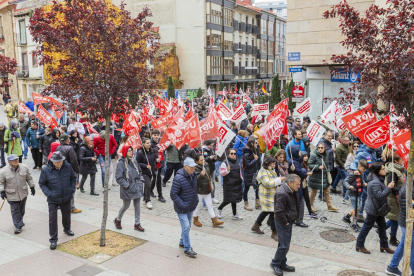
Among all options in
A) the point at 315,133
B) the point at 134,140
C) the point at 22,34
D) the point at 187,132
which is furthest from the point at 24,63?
the point at 315,133

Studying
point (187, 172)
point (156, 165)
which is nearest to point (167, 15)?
point (156, 165)

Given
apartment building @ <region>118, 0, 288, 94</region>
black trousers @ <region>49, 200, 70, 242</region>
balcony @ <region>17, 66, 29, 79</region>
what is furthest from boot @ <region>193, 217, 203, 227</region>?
balcony @ <region>17, 66, 29, 79</region>

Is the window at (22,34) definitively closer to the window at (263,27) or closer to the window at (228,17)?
the window at (228,17)

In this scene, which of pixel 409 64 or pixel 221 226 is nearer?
pixel 409 64

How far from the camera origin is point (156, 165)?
10.7 meters

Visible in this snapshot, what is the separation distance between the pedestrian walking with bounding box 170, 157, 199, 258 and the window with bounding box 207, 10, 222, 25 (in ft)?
129

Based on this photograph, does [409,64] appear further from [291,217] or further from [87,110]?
[87,110]

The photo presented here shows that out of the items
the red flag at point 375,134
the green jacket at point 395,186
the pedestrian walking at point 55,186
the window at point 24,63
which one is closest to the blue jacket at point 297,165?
the green jacket at point 395,186

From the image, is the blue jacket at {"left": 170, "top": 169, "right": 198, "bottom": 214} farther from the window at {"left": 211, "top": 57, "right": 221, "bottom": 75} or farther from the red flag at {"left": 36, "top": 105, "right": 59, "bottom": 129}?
the window at {"left": 211, "top": 57, "right": 221, "bottom": 75}

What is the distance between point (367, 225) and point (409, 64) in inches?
133

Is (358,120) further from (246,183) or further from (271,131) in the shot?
(246,183)

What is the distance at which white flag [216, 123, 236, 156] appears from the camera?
9750mm

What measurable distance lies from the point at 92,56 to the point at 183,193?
10.2ft

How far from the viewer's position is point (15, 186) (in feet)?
26.7
